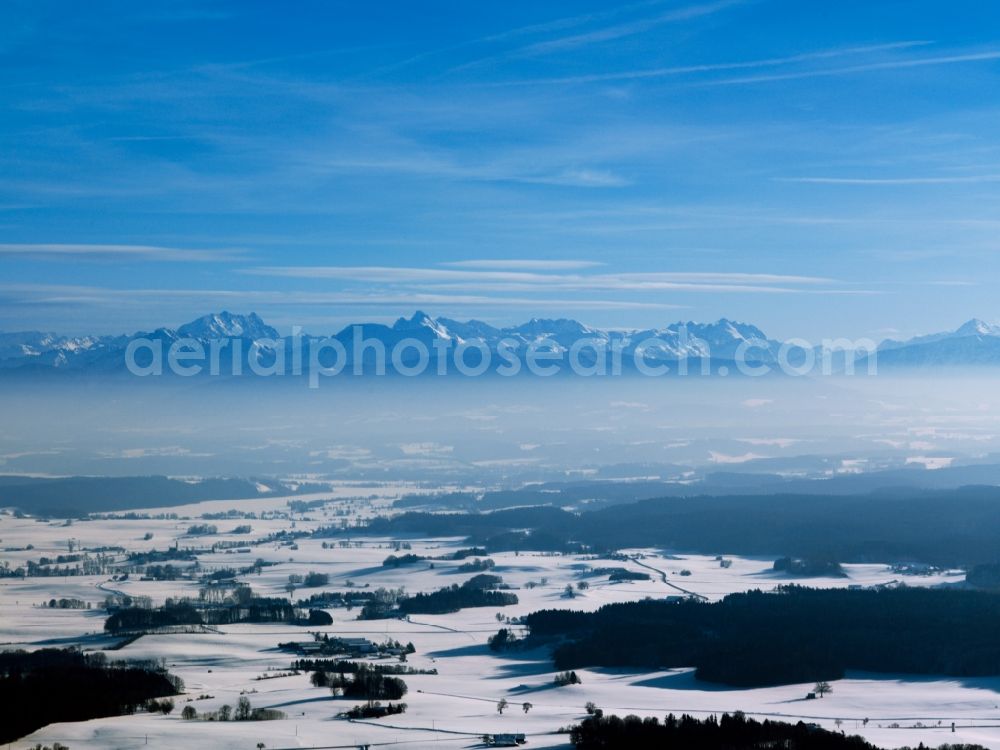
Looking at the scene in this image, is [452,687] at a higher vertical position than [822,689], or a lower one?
lower

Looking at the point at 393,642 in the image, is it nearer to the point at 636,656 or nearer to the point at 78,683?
the point at 636,656

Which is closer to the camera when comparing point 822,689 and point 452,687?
point 822,689

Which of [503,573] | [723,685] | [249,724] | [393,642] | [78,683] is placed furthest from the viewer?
Result: [503,573]

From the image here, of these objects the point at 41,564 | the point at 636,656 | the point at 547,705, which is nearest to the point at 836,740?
the point at 547,705

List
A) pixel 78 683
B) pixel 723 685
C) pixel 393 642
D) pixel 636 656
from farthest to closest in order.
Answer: pixel 393 642 → pixel 636 656 → pixel 723 685 → pixel 78 683

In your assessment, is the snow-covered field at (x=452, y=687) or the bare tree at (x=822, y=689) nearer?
the snow-covered field at (x=452, y=687)

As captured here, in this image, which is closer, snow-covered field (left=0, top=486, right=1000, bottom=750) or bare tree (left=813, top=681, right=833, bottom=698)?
snow-covered field (left=0, top=486, right=1000, bottom=750)

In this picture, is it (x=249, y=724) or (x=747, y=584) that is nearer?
(x=249, y=724)
